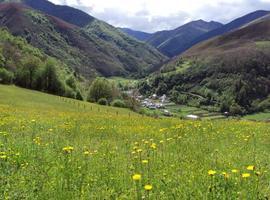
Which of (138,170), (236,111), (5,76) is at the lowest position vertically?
(236,111)

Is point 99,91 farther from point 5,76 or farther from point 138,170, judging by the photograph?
point 138,170

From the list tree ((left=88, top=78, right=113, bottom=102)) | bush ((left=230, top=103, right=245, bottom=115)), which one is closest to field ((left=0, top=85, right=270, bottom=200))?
tree ((left=88, top=78, right=113, bottom=102))

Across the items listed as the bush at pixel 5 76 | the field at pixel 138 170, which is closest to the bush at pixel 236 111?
the bush at pixel 5 76

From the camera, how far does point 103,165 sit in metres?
9.97

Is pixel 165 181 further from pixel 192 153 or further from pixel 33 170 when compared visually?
pixel 192 153

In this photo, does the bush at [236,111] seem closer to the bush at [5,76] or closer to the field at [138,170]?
the bush at [5,76]

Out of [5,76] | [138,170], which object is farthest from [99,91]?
[138,170]

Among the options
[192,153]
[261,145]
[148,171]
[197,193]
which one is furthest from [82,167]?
[261,145]

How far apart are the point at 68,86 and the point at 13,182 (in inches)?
4065

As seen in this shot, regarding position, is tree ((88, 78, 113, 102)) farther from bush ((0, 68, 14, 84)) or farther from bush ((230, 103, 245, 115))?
bush ((230, 103, 245, 115))

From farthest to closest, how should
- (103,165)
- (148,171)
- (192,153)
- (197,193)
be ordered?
(192,153)
(103,165)
(148,171)
(197,193)

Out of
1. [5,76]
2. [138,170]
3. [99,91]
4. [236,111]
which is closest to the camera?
[138,170]

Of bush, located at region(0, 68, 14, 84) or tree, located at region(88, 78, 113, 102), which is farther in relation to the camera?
tree, located at region(88, 78, 113, 102)

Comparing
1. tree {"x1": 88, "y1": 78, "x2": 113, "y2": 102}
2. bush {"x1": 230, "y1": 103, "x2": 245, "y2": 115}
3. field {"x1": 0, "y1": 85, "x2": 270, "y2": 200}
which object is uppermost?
tree {"x1": 88, "y1": 78, "x2": 113, "y2": 102}
